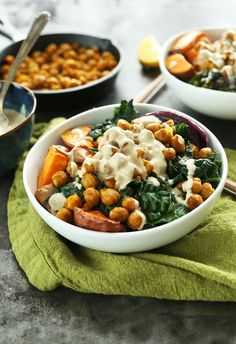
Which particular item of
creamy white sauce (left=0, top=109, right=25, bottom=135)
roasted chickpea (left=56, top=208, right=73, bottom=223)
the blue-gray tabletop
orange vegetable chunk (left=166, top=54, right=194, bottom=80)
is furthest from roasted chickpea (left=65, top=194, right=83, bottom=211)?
orange vegetable chunk (left=166, top=54, right=194, bottom=80)

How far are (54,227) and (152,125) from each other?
44cm

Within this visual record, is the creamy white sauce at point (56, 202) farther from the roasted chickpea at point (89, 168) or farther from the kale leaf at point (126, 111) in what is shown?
the kale leaf at point (126, 111)

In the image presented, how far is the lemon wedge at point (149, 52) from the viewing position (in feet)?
8.36

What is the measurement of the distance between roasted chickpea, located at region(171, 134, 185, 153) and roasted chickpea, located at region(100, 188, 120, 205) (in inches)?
10.1

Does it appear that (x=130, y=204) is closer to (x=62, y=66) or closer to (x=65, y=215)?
(x=65, y=215)

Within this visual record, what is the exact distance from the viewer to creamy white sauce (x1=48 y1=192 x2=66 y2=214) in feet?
5.32

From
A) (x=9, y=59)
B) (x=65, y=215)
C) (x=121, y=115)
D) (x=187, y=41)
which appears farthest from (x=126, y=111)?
(x=9, y=59)

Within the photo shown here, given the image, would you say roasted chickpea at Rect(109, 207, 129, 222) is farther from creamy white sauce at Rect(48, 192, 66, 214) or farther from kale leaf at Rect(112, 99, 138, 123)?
kale leaf at Rect(112, 99, 138, 123)

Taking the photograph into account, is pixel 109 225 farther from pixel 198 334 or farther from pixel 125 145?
pixel 198 334

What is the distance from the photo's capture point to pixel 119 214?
1511mm

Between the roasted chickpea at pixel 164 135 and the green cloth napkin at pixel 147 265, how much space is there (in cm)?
27

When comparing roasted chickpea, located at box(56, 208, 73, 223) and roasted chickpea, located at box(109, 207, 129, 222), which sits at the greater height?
roasted chickpea, located at box(109, 207, 129, 222)

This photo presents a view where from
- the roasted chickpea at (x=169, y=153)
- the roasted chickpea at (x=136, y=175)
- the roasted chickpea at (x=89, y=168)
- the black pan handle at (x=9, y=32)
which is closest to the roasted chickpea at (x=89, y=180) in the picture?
the roasted chickpea at (x=89, y=168)

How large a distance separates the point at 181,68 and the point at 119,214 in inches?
34.9
